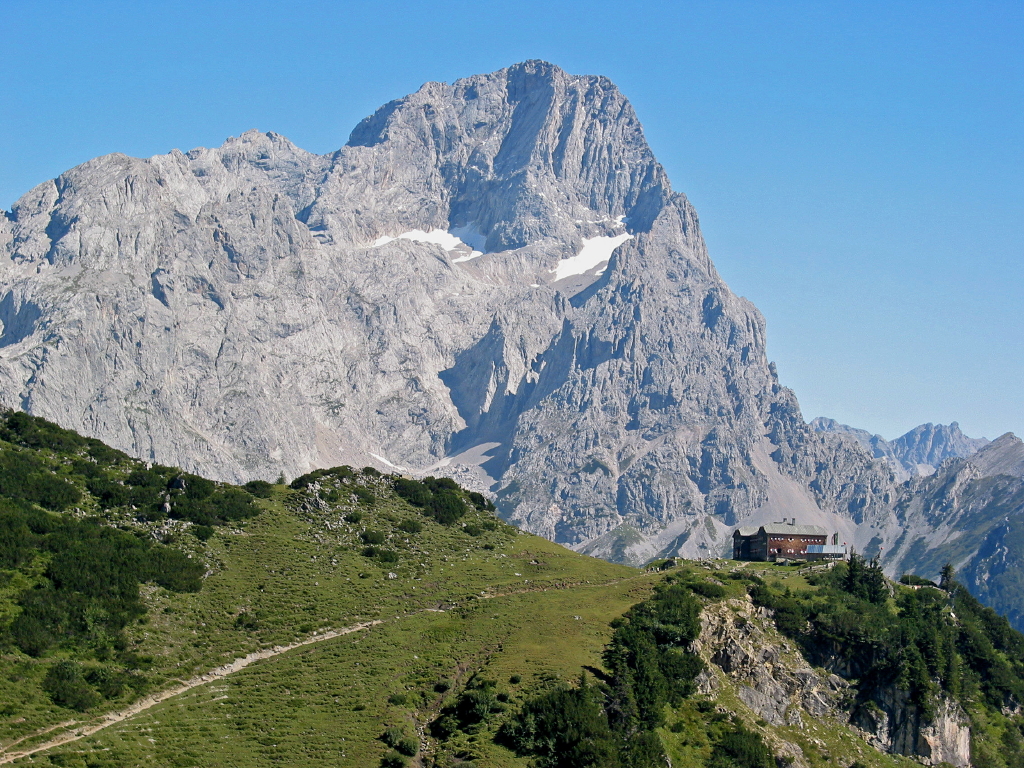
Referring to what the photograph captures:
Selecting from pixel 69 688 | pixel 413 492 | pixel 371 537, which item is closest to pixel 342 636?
pixel 69 688

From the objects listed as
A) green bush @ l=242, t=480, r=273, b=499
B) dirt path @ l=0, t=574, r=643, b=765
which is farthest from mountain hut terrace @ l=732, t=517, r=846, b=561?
green bush @ l=242, t=480, r=273, b=499

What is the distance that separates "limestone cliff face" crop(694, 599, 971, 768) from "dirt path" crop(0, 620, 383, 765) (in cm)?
3886

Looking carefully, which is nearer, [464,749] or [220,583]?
[464,749]

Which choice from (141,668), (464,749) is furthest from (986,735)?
(141,668)

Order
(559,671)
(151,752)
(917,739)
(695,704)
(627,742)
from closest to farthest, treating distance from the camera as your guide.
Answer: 1. (151,752)
2. (627,742)
3. (559,671)
4. (695,704)
5. (917,739)

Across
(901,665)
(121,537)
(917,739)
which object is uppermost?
(121,537)

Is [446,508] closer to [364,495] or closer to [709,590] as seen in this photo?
[364,495]

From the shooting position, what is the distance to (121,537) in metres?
123

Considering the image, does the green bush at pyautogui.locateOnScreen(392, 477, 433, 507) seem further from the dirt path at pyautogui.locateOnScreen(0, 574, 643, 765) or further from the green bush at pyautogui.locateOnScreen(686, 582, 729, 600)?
the green bush at pyautogui.locateOnScreen(686, 582, 729, 600)

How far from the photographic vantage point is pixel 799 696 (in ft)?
425

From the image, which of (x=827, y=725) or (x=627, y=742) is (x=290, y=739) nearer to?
(x=627, y=742)

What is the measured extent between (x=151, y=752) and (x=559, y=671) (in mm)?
38010

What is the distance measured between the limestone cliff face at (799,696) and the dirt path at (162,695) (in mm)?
38857

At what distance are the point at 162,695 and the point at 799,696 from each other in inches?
2840
